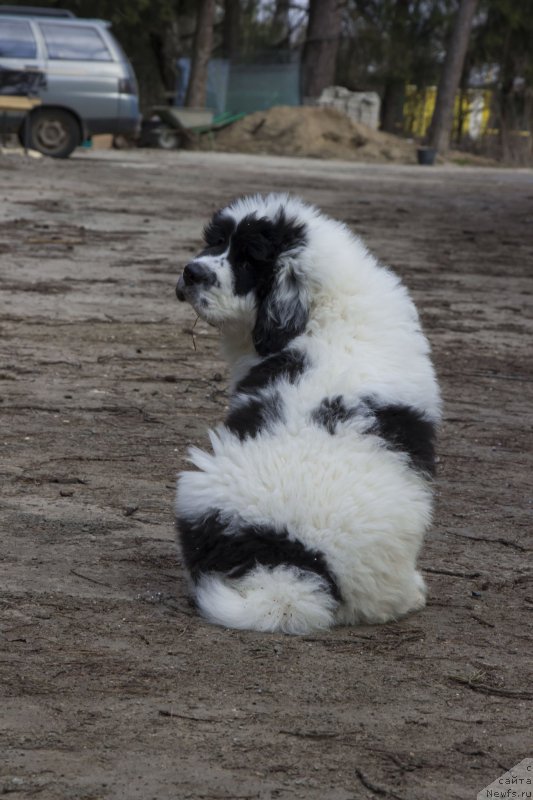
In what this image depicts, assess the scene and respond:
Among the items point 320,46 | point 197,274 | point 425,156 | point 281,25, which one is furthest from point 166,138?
point 197,274

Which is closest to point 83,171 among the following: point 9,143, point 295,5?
point 9,143

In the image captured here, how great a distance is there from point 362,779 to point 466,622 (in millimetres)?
1287

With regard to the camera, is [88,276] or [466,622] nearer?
[466,622]

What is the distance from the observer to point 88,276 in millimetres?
10484

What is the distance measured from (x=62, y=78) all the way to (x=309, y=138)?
458 inches

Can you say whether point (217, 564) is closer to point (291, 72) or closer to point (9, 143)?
point (9, 143)

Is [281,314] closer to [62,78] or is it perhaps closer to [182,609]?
[182,609]

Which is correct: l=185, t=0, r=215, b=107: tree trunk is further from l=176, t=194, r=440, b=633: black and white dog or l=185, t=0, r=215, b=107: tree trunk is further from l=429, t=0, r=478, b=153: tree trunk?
l=176, t=194, r=440, b=633: black and white dog

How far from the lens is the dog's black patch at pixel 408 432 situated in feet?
12.7

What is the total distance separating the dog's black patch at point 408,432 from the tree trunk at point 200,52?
33445mm

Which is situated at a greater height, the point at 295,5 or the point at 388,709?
the point at 295,5

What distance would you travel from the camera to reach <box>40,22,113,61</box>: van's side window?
24.1 metres

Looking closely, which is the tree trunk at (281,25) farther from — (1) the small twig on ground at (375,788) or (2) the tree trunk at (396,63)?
(1) the small twig on ground at (375,788)

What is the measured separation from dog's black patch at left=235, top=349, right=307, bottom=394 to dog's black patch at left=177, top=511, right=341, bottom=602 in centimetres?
49
